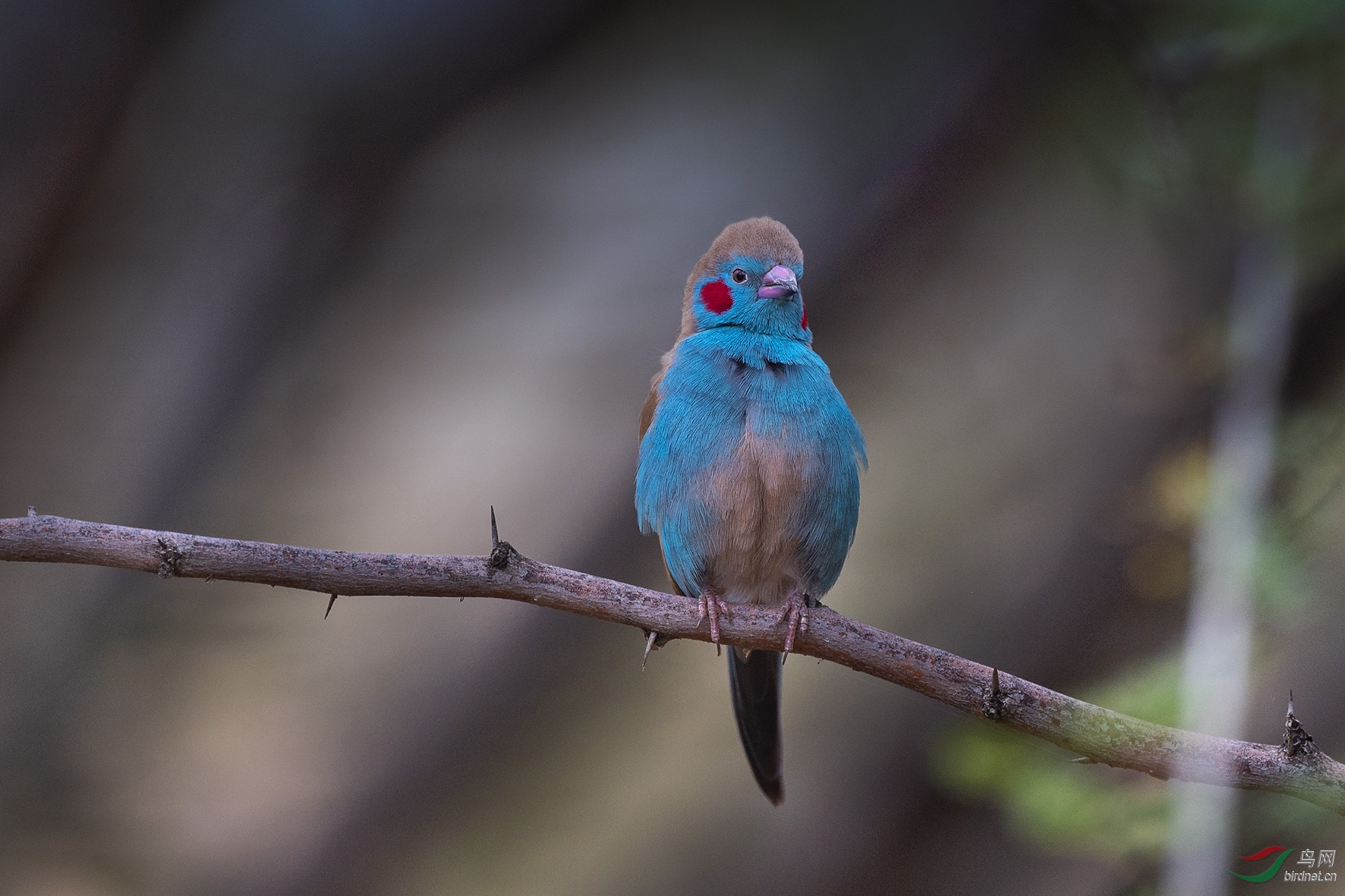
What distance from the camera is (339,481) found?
447 cm

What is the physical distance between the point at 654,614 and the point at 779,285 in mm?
1132

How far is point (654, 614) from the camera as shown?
2293 millimetres

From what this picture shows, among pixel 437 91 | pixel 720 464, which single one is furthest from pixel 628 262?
pixel 720 464

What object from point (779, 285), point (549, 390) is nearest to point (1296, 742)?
point (779, 285)

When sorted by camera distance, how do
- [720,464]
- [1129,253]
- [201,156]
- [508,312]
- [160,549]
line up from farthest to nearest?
[1129,253] → [508,312] → [201,156] → [720,464] → [160,549]

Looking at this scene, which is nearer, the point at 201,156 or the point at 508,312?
the point at 201,156

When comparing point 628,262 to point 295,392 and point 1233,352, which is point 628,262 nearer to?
point 295,392

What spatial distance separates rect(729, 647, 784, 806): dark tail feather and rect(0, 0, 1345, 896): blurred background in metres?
1.02

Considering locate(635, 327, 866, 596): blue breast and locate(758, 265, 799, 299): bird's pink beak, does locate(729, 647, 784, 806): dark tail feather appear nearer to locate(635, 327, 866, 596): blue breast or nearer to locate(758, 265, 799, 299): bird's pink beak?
locate(635, 327, 866, 596): blue breast

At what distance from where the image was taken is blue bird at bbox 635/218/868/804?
2900 mm

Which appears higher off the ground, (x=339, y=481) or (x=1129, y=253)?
(x=1129, y=253)

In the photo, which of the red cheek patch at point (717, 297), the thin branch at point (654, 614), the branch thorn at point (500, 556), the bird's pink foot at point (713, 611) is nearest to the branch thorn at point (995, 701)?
the thin branch at point (654, 614)

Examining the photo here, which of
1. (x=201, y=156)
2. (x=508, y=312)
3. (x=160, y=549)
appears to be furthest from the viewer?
(x=508, y=312)

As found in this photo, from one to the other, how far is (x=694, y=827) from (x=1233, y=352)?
10.5 feet
